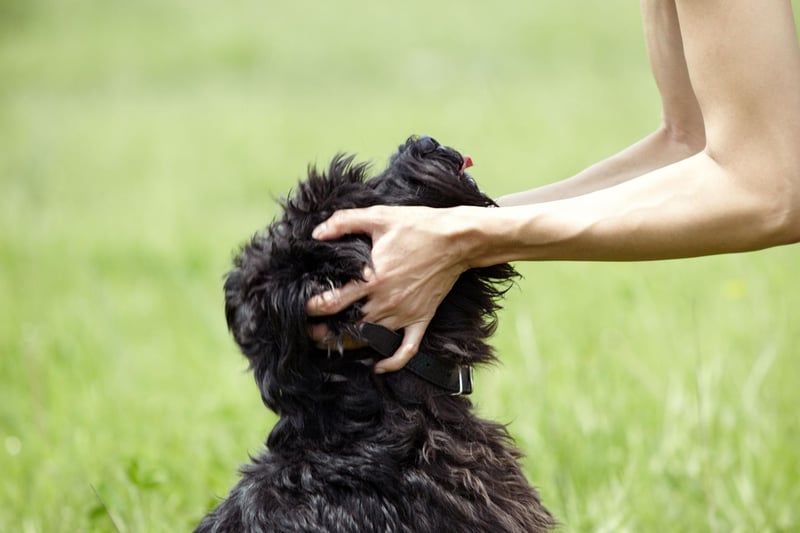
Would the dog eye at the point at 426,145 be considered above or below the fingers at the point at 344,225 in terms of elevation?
above

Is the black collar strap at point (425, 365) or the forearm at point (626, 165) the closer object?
the black collar strap at point (425, 365)

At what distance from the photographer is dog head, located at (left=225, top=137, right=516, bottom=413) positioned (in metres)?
2.42

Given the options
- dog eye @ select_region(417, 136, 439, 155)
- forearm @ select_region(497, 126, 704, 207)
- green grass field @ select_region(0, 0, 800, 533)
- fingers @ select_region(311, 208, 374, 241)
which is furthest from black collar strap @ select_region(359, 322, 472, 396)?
green grass field @ select_region(0, 0, 800, 533)

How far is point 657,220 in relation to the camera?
232 cm

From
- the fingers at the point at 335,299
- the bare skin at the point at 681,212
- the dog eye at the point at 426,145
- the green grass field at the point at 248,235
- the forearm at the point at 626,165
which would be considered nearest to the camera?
the bare skin at the point at 681,212

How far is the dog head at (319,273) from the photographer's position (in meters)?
2.42

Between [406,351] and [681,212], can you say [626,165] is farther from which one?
[406,351]

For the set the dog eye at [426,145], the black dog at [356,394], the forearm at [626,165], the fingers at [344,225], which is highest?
the dog eye at [426,145]

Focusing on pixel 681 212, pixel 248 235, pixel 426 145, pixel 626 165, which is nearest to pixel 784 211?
pixel 681 212

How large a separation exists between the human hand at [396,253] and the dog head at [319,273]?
3 cm

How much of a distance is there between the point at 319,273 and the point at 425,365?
0.35 m

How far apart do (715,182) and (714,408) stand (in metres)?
2.53

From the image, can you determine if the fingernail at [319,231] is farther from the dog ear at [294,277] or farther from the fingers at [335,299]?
the fingers at [335,299]

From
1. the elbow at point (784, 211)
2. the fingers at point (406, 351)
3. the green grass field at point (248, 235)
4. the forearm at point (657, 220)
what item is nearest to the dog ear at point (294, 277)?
the fingers at point (406, 351)
